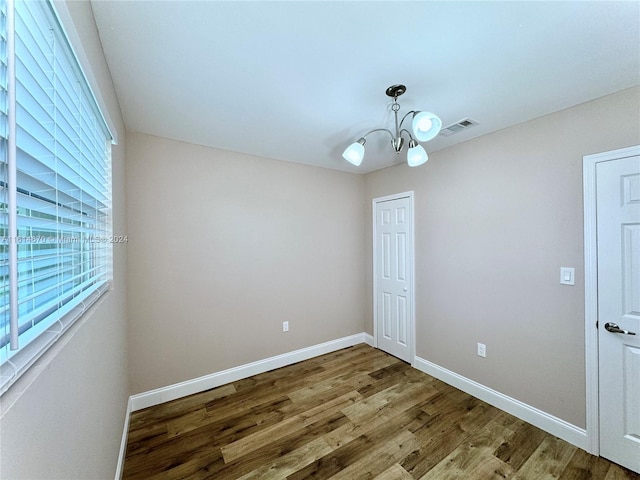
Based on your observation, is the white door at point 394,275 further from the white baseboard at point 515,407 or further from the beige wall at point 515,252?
the white baseboard at point 515,407

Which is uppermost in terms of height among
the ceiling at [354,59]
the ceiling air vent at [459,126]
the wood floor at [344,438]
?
the ceiling at [354,59]

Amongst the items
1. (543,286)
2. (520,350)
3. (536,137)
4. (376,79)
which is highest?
(376,79)

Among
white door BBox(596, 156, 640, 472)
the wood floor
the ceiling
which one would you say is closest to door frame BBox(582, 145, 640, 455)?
white door BBox(596, 156, 640, 472)

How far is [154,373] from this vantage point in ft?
7.81

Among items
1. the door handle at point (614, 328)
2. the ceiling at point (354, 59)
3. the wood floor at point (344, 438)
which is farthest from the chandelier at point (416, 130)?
the wood floor at point (344, 438)

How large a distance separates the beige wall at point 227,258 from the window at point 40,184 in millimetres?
1287

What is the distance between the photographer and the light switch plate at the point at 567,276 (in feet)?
6.33

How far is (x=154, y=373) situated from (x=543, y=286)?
3.43 m

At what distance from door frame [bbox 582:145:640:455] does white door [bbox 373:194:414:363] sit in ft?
4.84

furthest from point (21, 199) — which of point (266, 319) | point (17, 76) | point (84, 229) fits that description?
point (266, 319)

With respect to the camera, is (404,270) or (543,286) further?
(404,270)

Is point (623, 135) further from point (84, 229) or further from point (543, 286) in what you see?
point (84, 229)

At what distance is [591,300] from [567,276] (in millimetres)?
202

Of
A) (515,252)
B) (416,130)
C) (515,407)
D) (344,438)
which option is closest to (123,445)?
(344,438)
